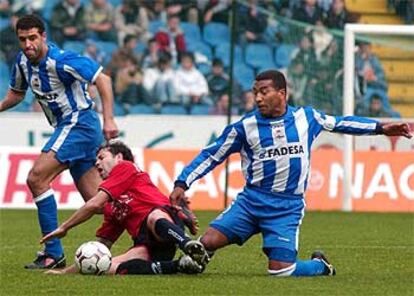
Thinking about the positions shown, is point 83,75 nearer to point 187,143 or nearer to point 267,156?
point 267,156

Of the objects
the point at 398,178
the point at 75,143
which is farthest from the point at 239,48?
the point at 75,143

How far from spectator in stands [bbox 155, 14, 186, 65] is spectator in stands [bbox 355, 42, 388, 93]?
3.48 m

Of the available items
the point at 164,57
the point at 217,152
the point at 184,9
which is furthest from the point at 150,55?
the point at 217,152

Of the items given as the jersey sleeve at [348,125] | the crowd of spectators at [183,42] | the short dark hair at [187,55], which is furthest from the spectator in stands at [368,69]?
the jersey sleeve at [348,125]

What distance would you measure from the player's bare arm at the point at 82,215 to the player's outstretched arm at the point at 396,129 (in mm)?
2159

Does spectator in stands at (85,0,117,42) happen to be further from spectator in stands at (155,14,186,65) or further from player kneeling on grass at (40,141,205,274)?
player kneeling on grass at (40,141,205,274)

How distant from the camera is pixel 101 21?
80.5ft

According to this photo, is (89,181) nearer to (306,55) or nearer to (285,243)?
(285,243)

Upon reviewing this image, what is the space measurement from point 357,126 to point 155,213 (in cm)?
169

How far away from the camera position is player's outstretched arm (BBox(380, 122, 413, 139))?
389 inches

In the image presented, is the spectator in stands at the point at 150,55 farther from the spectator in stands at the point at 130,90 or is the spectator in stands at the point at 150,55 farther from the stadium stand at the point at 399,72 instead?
the stadium stand at the point at 399,72

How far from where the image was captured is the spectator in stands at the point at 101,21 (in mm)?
24438

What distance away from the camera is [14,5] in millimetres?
24016

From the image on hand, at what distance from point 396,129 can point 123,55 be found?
14.4 meters
